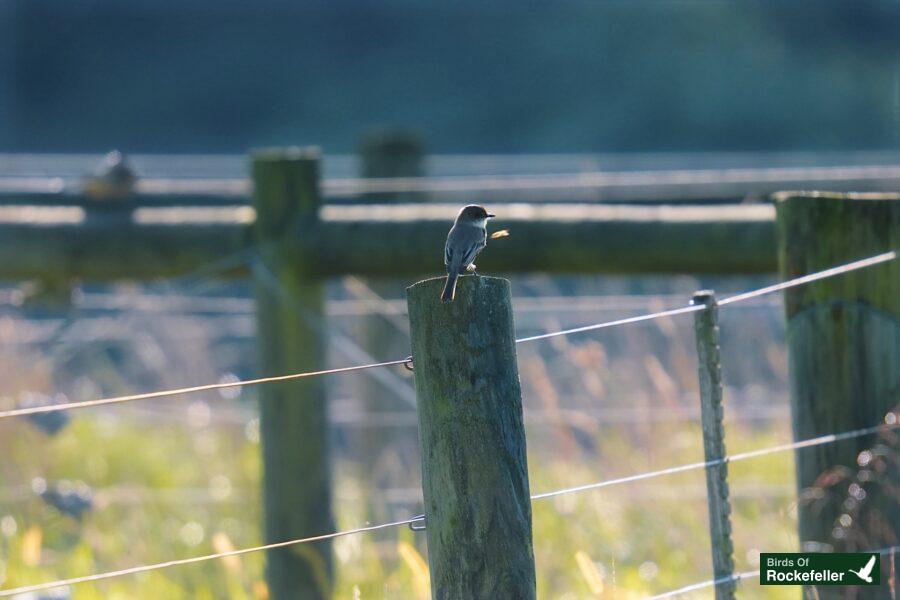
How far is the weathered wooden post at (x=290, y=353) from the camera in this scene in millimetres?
4414

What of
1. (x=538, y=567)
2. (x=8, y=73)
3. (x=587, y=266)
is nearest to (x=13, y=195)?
(x=587, y=266)

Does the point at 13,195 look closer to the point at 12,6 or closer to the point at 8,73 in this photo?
the point at 8,73

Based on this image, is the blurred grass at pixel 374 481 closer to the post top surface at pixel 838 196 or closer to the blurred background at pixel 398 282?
the blurred background at pixel 398 282

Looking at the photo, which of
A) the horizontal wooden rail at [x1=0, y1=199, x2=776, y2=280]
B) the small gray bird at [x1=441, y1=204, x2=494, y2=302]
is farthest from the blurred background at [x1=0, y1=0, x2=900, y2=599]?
the small gray bird at [x1=441, y1=204, x2=494, y2=302]

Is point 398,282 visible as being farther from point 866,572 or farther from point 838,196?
point 866,572

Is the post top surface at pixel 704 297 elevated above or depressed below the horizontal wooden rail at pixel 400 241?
below

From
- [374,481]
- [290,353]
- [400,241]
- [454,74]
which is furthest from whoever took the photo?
[454,74]

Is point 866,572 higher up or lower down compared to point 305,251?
lower down

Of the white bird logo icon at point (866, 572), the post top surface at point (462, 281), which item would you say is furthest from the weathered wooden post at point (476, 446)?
the white bird logo icon at point (866, 572)

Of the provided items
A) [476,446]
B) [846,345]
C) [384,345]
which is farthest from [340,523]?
[476,446]

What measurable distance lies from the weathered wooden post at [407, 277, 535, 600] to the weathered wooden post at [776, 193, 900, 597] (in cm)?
131

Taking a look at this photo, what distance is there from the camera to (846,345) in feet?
11.0

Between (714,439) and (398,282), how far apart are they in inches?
132

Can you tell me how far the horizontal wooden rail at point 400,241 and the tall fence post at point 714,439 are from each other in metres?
1.36
